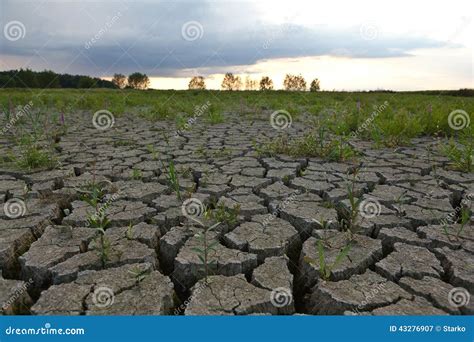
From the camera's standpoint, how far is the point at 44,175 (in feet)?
11.4

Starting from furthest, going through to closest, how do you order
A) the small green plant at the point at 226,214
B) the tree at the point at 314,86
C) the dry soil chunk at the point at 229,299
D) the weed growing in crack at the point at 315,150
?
the tree at the point at 314,86
the weed growing in crack at the point at 315,150
the small green plant at the point at 226,214
the dry soil chunk at the point at 229,299

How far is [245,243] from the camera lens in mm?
2223

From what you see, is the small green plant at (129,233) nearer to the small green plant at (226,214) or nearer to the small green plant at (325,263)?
the small green plant at (226,214)

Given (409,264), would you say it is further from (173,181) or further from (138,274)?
(173,181)

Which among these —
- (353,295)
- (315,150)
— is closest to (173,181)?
(353,295)

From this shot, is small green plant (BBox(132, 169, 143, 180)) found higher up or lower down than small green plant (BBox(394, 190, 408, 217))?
higher up

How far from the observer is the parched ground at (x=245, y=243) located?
1732mm

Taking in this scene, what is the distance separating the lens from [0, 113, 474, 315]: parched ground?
5.68ft

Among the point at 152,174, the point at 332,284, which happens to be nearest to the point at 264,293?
the point at 332,284

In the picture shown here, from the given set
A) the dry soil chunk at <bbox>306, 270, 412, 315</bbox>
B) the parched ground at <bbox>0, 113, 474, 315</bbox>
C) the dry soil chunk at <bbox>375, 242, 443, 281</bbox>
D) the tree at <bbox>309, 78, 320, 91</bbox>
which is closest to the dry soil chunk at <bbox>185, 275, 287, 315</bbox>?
the parched ground at <bbox>0, 113, 474, 315</bbox>

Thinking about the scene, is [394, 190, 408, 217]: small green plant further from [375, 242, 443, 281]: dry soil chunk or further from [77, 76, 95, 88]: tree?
[77, 76, 95, 88]: tree

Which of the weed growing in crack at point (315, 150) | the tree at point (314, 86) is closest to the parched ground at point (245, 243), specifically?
the weed growing in crack at point (315, 150)

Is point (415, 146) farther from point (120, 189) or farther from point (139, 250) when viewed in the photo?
point (139, 250)

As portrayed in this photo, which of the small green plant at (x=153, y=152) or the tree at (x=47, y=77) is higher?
the tree at (x=47, y=77)
